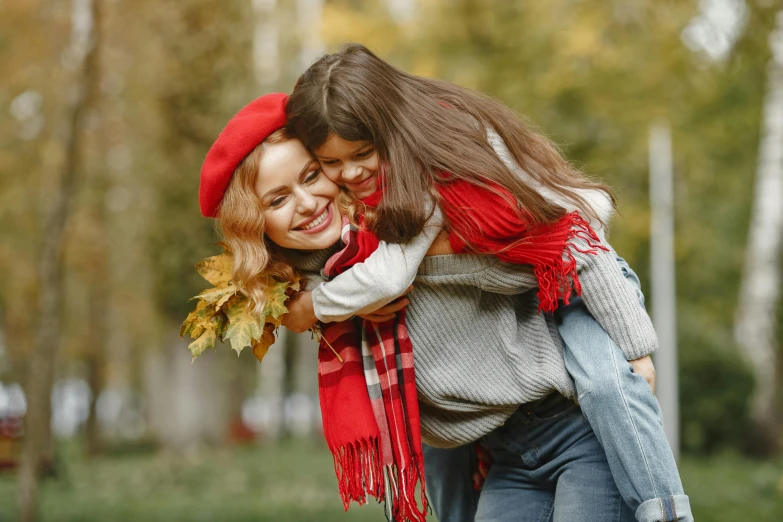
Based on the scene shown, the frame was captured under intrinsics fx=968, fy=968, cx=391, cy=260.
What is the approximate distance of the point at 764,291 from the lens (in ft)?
44.9

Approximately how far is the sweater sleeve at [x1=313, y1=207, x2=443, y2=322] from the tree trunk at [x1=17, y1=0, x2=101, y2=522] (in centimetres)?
517

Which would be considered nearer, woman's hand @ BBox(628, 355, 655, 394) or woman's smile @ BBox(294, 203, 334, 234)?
woman's hand @ BBox(628, 355, 655, 394)

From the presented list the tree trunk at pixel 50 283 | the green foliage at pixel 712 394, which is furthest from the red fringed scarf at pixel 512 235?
the green foliage at pixel 712 394

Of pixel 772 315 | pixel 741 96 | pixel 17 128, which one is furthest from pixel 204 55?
pixel 772 315

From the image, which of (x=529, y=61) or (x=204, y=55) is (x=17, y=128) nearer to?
(x=204, y=55)

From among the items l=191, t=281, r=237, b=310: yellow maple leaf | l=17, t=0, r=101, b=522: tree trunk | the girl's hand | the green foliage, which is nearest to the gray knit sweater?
the girl's hand

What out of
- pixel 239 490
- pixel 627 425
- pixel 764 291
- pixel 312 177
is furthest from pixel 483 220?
pixel 764 291

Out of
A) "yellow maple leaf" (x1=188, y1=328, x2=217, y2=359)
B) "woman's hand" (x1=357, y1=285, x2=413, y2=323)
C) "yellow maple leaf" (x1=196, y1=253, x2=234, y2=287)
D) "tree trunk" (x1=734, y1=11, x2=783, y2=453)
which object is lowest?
"yellow maple leaf" (x1=188, y1=328, x2=217, y2=359)

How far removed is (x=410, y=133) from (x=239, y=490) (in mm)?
9332

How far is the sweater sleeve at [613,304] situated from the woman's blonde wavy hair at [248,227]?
89 centimetres

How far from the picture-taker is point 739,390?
14555 millimetres

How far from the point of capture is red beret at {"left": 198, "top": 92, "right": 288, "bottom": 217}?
9.11 feet

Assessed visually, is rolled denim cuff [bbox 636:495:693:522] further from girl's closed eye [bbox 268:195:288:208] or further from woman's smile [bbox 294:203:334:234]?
girl's closed eye [bbox 268:195:288:208]

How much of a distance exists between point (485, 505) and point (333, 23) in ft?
30.5
